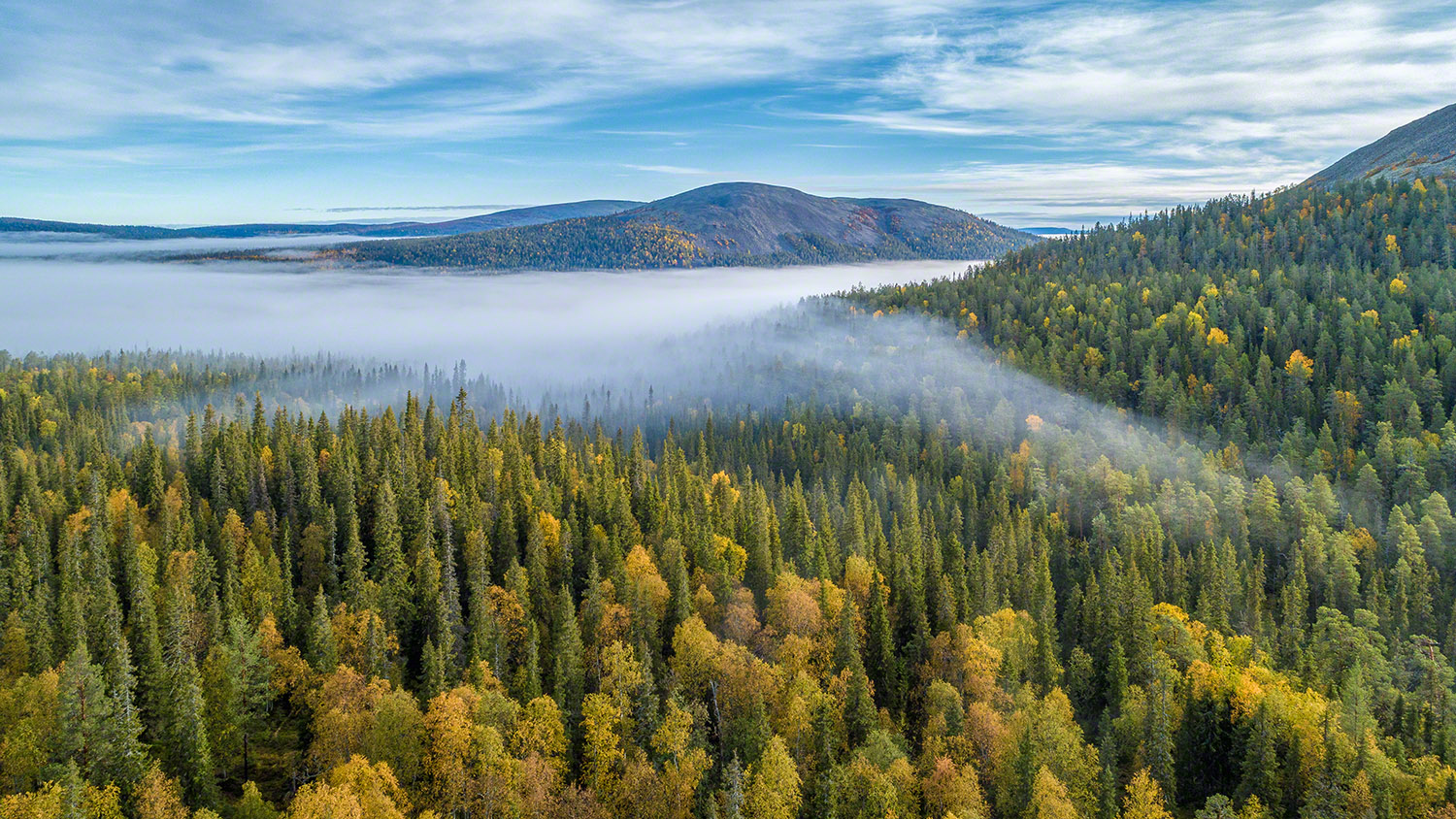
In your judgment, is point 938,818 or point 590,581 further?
point 590,581

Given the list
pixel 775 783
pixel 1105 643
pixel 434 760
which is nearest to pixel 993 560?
pixel 1105 643

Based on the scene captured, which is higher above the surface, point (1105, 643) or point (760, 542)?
point (760, 542)

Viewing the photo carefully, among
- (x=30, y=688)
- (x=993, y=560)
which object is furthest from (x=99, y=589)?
(x=993, y=560)

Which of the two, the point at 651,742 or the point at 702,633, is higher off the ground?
the point at 702,633

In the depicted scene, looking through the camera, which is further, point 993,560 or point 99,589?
point 993,560

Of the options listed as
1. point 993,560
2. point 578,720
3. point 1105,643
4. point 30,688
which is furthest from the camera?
point 993,560

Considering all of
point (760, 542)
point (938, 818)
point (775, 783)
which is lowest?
point (938, 818)

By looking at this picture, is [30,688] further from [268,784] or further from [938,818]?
[938,818]

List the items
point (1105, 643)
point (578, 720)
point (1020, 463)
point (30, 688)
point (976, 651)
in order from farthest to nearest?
point (1020, 463), point (1105, 643), point (976, 651), point (578, 720), point (30, 688)

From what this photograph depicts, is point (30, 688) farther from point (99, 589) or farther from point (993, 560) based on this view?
point (993, 560)
